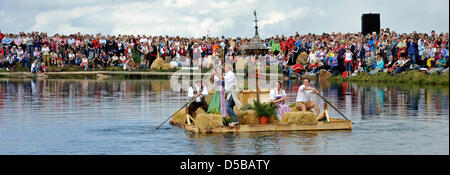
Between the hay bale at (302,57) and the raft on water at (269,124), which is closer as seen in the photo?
the raft on water at (269,124)

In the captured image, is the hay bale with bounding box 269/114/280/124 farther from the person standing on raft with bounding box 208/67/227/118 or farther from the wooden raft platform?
the person standing on raft with bounding box 208/67/227/118

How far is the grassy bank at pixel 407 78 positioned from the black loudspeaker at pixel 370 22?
29.1 ft

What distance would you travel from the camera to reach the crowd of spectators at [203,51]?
5122cm

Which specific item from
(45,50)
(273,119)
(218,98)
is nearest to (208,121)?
(218,98)

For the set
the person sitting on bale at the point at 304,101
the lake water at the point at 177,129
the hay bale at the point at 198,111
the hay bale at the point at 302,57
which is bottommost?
the lake water at the point at 177,129

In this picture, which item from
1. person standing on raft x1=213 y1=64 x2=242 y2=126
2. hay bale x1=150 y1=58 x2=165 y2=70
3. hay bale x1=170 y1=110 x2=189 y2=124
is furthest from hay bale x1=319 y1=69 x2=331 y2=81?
person standing on raft x1=213 y1=64 x2=242 y2=126

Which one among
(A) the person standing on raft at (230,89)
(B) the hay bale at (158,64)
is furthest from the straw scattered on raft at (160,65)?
(A) the person standing on raft at (230,89)

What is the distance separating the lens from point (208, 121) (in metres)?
23.6

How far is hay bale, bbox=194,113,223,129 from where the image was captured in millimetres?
23547

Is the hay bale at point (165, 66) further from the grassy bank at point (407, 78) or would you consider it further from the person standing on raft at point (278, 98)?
the person standing on raft at point (278, 98)

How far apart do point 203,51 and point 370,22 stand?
11.8 m

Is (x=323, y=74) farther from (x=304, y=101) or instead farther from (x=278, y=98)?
(x=278, y=98)
